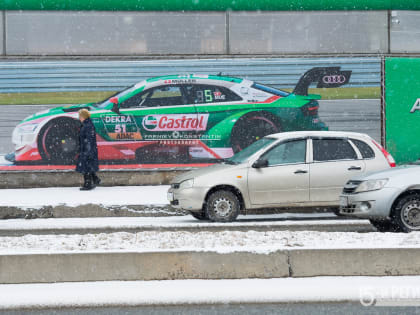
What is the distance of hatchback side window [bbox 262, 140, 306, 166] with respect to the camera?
40.9ft

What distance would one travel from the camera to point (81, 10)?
18484mm

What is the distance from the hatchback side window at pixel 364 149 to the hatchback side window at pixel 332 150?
0.42 feet

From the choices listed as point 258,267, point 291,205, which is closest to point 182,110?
point 291,205

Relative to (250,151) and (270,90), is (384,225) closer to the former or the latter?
(250,151)

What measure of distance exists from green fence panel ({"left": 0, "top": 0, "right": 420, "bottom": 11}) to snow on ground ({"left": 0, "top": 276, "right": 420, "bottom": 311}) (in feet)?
41.6

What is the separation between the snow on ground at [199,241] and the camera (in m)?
7.84

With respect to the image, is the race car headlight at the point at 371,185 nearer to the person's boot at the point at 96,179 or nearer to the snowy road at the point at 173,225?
the snowy road at the point at 173,225

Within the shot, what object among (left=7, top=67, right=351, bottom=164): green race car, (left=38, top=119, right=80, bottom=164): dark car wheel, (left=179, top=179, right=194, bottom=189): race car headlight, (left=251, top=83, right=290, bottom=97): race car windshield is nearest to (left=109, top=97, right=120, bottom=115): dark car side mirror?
(left=7, top=67, right=351, bottom=164): green race car

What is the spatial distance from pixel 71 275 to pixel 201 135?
37.2 ft

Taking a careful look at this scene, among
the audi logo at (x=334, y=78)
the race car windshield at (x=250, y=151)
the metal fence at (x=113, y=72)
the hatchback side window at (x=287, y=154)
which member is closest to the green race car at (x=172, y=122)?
the metal fence at (x=113, y=72)

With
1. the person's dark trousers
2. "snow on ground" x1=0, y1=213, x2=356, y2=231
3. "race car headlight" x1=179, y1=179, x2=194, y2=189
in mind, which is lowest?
"snow on ground" x1=0, y1=213, x2=356, y2=231

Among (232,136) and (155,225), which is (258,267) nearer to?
(155,225)

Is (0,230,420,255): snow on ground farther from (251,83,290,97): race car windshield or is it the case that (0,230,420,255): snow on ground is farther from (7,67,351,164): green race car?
(251,83,290,97): race car windshield

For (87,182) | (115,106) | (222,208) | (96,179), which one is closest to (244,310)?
(222,208)
